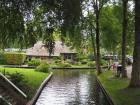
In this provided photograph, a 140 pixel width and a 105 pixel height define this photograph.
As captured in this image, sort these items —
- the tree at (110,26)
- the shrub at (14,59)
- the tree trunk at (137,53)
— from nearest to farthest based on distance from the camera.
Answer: the tree trunk at (137,53)
the tree at (110,26)
the shrub at (14,59)

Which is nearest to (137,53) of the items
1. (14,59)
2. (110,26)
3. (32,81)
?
(32,81)

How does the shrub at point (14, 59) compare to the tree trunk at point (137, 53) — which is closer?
the tree trunk at point (137, 53)

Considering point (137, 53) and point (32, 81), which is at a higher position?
point (137, 53)

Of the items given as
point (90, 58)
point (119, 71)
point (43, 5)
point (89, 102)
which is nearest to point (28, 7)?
point (43, 5)

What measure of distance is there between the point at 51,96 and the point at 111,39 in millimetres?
26762

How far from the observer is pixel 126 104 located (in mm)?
21828

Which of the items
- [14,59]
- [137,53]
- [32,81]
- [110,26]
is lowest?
[32,81]

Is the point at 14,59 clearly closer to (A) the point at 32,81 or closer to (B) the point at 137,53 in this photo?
(A) the point at 32,81

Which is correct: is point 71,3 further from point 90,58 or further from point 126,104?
point 90,58

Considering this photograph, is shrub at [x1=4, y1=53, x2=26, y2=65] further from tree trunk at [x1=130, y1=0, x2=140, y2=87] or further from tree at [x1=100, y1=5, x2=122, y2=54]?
tree trunk at [x1=130, y1=0, x2=140, y2=87]

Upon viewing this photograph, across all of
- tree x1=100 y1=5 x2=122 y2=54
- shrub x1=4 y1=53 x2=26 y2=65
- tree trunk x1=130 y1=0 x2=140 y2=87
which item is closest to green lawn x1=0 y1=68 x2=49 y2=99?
tree trunk x1=130 y1=0 x2=140 y2=87

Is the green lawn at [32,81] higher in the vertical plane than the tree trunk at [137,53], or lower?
lower

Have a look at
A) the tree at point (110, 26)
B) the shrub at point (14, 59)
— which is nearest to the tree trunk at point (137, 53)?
the tree at point (110, 26)

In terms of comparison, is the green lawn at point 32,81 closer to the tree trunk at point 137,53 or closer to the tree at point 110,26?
the tree trunk at point 137,53
